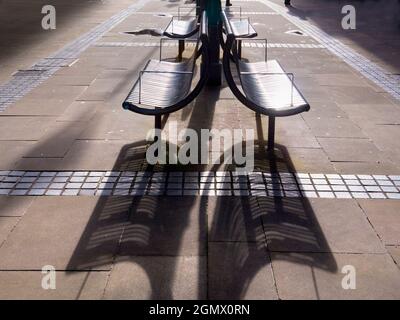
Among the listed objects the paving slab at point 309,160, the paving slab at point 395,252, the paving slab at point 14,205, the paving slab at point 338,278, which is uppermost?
the paving slab at point 309,160

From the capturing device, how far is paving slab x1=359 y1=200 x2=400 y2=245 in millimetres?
4039

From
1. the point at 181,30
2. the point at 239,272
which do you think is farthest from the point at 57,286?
the point at 181,30

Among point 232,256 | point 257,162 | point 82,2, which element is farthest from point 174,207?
point 82,2

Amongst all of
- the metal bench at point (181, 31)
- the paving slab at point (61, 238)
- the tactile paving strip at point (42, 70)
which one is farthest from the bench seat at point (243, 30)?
the paving slab at point (61, 238)

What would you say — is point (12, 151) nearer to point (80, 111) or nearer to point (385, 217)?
point (80, 111)

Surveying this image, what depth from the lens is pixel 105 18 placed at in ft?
52.2

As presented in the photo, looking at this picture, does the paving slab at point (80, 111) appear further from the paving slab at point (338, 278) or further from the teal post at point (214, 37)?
the paving slab at point (338, 278)

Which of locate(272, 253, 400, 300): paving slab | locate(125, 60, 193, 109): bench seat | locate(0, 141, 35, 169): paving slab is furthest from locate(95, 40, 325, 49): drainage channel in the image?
locate(272, 253, 400, 300): paving slab

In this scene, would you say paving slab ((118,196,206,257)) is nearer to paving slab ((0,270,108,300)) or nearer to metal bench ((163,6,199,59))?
paving slab ((0,270,108,300))

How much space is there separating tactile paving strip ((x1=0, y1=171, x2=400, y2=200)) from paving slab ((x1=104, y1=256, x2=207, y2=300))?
110 cm

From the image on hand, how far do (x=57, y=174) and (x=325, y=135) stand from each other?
3206 millimetres

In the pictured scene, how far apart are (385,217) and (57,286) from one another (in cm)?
273

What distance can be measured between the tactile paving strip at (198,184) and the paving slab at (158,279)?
3.62 ft

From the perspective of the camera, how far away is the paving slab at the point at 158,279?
329 cm
